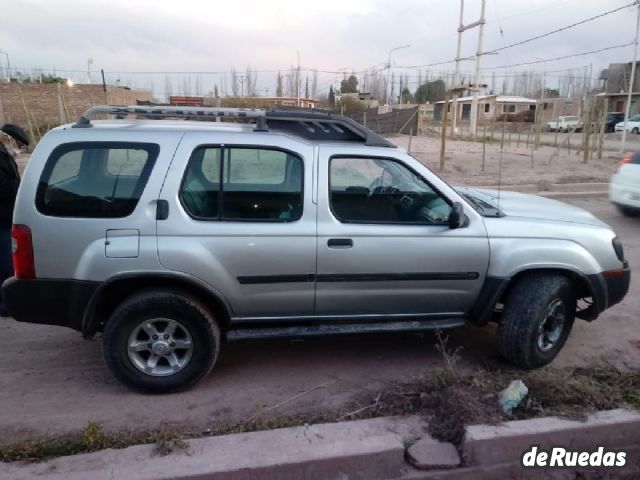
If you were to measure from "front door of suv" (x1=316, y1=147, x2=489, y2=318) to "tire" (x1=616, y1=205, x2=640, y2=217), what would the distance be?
6.73 metres

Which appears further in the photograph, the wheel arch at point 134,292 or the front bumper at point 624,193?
the front bumper at point 624,193

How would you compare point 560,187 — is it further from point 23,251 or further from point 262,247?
point 23,251

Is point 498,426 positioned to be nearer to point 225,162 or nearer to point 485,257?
point 485,257

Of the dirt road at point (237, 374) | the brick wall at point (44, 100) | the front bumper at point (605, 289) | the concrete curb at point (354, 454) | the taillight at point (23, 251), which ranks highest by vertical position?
the brick wall at point (44, 100)

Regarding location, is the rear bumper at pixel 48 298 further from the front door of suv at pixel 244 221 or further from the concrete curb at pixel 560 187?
the concrete curb at pixel 560 187

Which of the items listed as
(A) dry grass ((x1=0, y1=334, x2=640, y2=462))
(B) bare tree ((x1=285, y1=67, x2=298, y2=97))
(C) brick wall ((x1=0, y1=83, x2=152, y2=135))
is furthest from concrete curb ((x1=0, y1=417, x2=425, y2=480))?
(B) bare tree ((x1=285, y1=67, x2=298, y2=97))

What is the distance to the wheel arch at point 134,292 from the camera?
319 cm

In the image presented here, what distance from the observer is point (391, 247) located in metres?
3.45

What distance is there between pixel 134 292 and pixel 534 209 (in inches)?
121

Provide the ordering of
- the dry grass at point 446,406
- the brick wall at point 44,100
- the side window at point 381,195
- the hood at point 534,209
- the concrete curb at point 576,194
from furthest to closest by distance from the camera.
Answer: the brick wall at point 44,100, the concrete curb at point 576,194, the hood at point 534,209, the side window at point 381,195, the dry grass at point 446,406

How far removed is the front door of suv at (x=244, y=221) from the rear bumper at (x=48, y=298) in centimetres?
57

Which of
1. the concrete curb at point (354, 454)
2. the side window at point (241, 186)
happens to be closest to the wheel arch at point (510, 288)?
the concrete curb at point (354, 454)

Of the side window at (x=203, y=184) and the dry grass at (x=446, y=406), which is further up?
the side window at (x=203, y=184)

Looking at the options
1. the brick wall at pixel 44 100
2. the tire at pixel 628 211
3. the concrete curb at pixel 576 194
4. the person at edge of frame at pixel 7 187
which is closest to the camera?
the person at edge of frame at pixel 7 187
